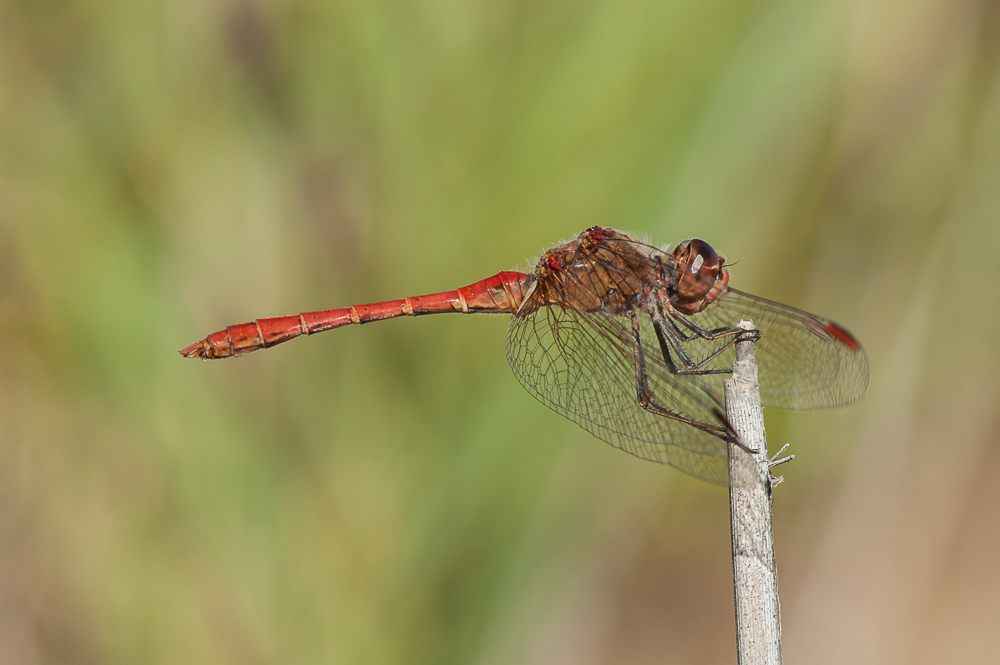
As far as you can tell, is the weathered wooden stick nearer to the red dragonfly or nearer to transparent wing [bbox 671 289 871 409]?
the red dragonfly

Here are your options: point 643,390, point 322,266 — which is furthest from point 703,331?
point 322,266

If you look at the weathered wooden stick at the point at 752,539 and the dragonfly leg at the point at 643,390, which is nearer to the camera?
the weathered wooden stick at the point at 752,539

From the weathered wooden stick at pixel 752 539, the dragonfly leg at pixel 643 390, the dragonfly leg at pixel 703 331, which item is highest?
the dragonfly leg at pixel 703 331

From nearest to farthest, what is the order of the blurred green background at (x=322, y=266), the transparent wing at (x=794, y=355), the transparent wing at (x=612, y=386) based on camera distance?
1. the blurred green background at (x=322, y=266)
2. the transparent wing at (x=612, y=386)
3. the transparent wing at (x=794, y=355)

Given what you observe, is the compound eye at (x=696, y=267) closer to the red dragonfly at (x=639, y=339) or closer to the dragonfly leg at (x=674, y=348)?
the red dragonfly at (x=639, y=339)

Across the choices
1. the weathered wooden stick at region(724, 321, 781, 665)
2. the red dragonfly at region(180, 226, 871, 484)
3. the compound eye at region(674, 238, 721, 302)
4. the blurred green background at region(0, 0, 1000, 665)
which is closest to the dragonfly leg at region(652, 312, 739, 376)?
the red dragonfly at region(180, 226, 871, 484)

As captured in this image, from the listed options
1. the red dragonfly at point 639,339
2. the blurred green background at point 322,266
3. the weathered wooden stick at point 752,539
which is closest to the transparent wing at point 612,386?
the red dragonfly at point 639,339

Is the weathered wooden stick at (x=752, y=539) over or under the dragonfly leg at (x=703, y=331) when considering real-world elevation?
under
